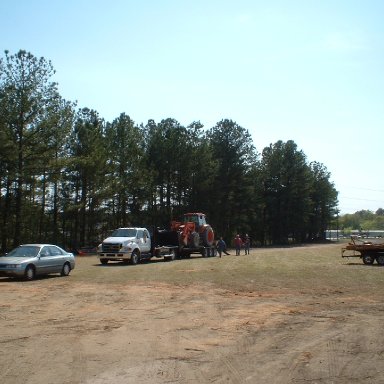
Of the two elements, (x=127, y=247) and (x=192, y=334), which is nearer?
(x=192, y=334)

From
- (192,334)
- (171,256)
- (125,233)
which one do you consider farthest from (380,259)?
(192,334)

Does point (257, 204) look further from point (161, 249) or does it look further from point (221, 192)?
point (161, 249)

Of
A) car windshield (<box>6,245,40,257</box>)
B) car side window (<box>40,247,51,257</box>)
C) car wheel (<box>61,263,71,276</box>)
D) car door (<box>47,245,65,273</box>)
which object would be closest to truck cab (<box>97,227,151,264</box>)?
car wheel (<box>61,263,71,276</box>)

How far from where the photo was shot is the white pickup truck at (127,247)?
101ft

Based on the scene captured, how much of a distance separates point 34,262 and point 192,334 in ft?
43.2

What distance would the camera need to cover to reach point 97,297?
1563 cm

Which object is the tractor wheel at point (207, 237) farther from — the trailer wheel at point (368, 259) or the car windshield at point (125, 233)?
the trailer wheel at point (368, 259)

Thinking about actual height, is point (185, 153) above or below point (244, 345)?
above

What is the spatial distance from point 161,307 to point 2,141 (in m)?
29.6

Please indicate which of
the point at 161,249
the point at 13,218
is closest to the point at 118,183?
the point at 13,218

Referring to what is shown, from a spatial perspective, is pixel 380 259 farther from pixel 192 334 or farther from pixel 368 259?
pixel 192 334

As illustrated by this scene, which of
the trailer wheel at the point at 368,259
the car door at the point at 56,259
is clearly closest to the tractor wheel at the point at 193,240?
the trailer wheel at the point at 368,259

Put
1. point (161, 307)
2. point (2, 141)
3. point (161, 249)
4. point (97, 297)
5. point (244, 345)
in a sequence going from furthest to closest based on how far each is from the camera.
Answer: point (2, 141), point (161, 249), point (97, 297), point (161, 307), point (244, 345)

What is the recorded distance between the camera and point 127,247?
30859 millimetres
